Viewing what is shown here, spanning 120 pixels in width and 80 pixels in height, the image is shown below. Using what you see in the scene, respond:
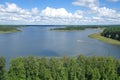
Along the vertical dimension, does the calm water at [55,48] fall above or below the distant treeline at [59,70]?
below

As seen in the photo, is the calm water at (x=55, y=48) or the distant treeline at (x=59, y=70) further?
the calm water at (x=55, y=48)

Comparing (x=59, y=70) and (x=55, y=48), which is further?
(x=55, y=48)

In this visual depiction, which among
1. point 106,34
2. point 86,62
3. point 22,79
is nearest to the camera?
point 22,79

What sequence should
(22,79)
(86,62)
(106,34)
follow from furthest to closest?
(106,34)
(86,62)
(22,79)

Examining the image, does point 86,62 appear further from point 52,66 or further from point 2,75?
point 2,75

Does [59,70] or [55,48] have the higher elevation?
[59,70]

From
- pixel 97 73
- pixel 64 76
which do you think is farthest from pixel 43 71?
pixel 97 73

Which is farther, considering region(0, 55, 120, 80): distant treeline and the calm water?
the calm water

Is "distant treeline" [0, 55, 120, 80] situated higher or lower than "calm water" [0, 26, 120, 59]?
higher
